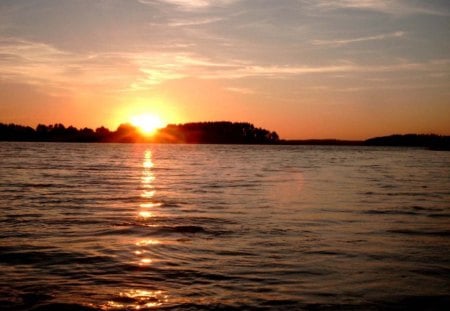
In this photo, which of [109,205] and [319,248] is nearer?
[319,248]

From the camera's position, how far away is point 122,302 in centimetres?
800

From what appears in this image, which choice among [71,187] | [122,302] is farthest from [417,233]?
[71,187]

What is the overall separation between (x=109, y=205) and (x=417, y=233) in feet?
42.7

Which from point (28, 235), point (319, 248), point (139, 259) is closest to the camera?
point (139, 259)

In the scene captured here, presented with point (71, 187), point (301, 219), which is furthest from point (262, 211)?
point (71, 187)

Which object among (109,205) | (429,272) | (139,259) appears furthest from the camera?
(109,205)

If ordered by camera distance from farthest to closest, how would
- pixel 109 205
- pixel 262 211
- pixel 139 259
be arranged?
pixel 109 205 → pixel 262 211 → pixel 139 259

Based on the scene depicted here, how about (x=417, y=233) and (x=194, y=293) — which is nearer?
(x=194, y=293)

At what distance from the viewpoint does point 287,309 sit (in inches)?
307

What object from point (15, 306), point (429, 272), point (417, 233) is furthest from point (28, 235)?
point (417, 233)

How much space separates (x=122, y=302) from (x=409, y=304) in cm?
494

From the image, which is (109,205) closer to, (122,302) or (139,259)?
(139,259)

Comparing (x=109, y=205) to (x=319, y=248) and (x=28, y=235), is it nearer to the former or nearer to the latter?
(x=28, y=235)

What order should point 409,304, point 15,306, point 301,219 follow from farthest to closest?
point 301,219
point 409,304
point 15,306
